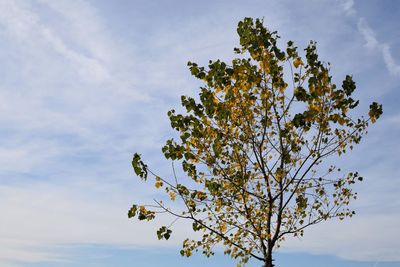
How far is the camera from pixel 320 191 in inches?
657

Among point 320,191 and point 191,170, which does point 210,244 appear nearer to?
point 191,170

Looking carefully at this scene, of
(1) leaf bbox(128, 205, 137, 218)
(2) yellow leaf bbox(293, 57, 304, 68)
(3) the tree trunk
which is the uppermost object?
(2) yellow leaf bbox(293, 57, 304, 68)

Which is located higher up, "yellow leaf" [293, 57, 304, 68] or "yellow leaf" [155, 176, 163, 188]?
"yellow leaf" [293, 57, 304, 68]

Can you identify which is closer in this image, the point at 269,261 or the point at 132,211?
the point at 132,211

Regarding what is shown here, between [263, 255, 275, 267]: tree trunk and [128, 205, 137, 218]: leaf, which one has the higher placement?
[128, 205, 137, 218]: leaf

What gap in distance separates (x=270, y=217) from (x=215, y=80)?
4.94 metres

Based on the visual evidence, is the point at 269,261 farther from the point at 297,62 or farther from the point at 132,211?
the point at 297,62

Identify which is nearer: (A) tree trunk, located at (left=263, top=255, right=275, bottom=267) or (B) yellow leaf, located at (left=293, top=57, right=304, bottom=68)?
(B) yellow leaf, located at (left=293, top=57, right=304, bottom=68)

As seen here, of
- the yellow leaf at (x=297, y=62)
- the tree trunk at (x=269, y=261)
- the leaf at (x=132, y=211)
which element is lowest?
the tree trunk at (x=269, y=261)

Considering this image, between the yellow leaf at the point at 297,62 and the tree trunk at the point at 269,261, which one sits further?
the tree trunk at the point at 269,261

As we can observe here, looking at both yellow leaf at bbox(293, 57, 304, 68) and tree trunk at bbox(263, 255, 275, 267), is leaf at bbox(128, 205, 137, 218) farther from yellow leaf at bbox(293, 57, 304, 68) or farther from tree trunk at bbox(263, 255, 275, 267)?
yellow leaf at bbox(293, 57, 304, 68)

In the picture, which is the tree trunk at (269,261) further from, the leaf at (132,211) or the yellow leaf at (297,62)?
the yellow leaf at (297,62)

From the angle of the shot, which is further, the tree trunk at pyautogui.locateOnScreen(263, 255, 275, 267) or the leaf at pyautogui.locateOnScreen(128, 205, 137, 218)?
the tree trunk at pyautogui.locateOnScreen(263, 255, 275, 267)

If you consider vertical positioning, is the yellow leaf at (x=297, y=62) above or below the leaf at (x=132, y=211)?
above
